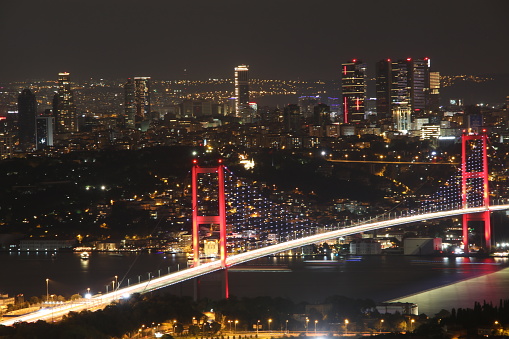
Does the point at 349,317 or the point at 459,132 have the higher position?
the point at 459,132

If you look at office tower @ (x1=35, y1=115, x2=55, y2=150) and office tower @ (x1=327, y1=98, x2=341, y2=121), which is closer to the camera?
office tower @ (x1=35, y1=115, x2=55, y2=150)

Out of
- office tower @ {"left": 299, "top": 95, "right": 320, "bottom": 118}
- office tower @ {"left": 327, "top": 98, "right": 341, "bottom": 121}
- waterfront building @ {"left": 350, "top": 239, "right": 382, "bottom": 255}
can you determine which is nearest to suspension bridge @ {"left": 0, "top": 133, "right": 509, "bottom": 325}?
waterfront building @ {"left": 350, "top": 239, "right": 382, "bottom": 255}

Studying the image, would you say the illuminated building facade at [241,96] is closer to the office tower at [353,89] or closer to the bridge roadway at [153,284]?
the office tower at [353,89]

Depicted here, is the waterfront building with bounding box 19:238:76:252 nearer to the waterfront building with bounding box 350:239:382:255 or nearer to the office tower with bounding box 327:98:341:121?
the waterfront building with bounding box 350:239:382:255

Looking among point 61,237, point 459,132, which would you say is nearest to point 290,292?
point 61,237

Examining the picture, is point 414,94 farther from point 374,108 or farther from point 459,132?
point 459,132

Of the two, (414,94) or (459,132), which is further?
(414,94)

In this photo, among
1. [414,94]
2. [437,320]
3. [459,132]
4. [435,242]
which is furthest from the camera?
[414,94]
